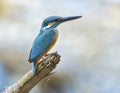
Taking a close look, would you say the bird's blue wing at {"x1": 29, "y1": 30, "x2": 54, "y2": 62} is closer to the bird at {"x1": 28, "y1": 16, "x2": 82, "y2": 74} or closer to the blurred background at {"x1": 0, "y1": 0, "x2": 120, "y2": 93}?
the bird at {"x1": 28, "y1": 16, "x2": 82, "y2": 74}

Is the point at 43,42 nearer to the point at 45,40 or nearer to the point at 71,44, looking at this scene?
the point at 45,40

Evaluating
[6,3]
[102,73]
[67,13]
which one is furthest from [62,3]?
[102,73]

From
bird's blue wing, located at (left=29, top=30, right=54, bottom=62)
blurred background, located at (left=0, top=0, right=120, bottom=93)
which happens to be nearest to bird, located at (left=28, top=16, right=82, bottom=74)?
bird's blue wing, located at (left=29, top=30, right=54, bottom=62)

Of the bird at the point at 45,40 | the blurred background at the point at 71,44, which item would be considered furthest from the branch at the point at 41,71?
the blurred background at the point at 71,44

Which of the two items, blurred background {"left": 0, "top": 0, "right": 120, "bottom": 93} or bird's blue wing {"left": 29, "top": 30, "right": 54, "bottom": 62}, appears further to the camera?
blurred background {"left": 0, "top": 0, "right": 120, "bottom": 93}

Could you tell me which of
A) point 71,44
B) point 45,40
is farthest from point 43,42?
point 71,44
